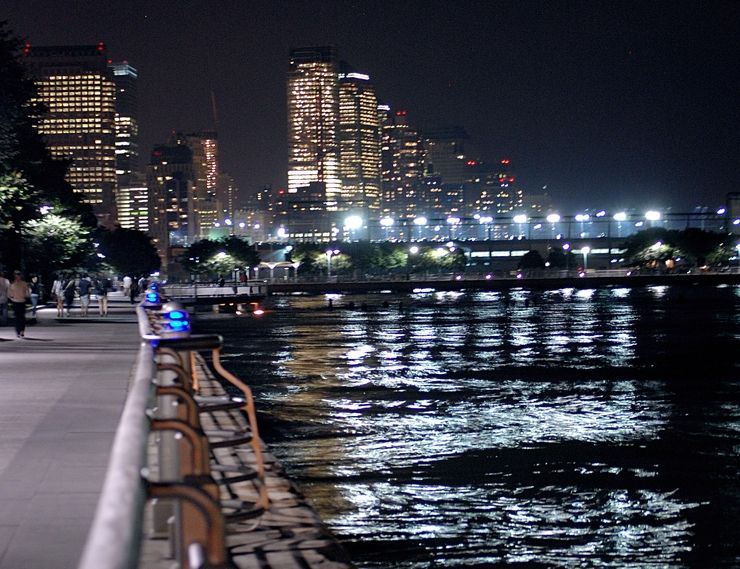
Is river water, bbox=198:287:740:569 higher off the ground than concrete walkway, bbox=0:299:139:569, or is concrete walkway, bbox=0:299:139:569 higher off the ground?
concrete walkway, bbox=0:299:139:569

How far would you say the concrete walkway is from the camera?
833 cm

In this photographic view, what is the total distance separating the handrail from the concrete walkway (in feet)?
9.94

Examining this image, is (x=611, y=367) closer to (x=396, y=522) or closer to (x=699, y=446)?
(x=699, y=446)

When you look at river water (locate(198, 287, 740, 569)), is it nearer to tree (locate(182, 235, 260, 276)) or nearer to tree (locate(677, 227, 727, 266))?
tree (locate(182, 235, 260, 276))

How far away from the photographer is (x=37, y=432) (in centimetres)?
1381

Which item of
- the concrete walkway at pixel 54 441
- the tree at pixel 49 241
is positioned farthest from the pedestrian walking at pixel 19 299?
the tree at pixel 49 241

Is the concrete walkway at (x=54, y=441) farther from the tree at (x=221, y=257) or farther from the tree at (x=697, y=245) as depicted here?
the tree at (x=697, y=245)

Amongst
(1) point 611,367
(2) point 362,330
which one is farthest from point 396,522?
(2) point 362,330

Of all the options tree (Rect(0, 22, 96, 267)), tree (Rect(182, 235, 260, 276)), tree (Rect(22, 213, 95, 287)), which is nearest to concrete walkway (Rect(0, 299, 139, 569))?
tree (Rect(0, 22, 96, 267))

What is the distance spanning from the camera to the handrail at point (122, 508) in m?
3.08

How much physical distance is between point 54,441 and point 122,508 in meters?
10.1

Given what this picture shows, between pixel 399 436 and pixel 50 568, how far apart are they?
11.9 meters

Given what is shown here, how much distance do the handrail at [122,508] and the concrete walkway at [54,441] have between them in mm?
3031

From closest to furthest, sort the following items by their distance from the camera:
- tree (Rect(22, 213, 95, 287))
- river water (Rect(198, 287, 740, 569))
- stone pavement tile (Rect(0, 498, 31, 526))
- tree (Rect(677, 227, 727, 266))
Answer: stone pavement tile (Rect(0, 498, 31, 526)) → river water (Rect(198, 287, 740, 569)) → tree (Rect(22, 213, 95, 287)) → tree (Rect(677, 227, 727, 266))
